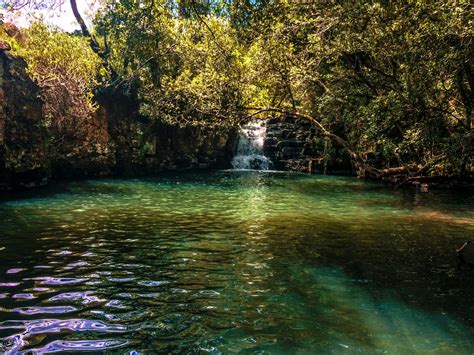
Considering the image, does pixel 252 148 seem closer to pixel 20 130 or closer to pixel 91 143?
pixel 91 143

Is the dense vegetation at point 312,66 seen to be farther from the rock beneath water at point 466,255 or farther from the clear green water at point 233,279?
the rock beneath water at point 466,255

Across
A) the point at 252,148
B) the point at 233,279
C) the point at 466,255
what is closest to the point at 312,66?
the point at 466,255

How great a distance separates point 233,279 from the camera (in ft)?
27.0

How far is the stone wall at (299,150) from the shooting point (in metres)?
33.8

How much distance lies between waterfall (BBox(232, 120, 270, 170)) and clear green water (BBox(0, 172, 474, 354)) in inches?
816

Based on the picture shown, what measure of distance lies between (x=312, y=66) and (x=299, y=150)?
17.0 meters

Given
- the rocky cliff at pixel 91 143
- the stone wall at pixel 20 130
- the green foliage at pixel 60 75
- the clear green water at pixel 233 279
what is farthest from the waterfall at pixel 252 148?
the clear green water at pixel 233 279

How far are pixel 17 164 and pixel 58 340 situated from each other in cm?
1923

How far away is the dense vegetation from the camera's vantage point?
12.3 metres

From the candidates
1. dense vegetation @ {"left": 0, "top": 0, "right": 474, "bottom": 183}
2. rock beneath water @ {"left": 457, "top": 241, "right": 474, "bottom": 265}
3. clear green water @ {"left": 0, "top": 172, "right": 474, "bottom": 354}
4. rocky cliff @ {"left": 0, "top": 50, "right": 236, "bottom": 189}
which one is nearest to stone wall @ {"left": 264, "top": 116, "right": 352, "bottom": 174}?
dense vegetation @ {"left": 0, "top": 0, "right": 474, "bottom": 183}

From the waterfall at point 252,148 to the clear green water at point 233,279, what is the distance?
68.0ft

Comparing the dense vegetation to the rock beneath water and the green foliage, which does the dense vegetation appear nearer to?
the green foliage

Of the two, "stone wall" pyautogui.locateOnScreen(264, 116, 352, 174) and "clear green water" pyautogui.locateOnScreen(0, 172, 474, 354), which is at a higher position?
"stone wall" pyautogui.locateOnScreen(264, 116, 352, 174)

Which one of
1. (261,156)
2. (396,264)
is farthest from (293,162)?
(396,264)
